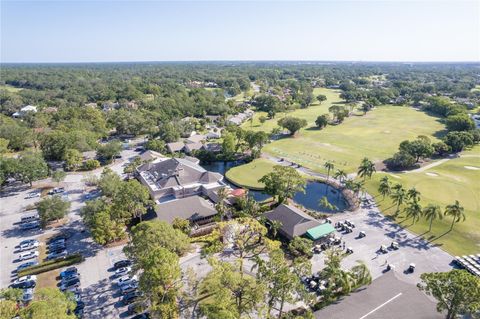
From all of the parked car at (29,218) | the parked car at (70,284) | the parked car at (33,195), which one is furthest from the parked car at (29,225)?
the parked car at (70,284)

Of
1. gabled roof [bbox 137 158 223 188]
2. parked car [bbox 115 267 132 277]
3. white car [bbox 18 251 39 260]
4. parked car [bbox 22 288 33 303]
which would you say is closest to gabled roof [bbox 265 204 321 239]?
gabled roof [bbox 137 158 223 188]

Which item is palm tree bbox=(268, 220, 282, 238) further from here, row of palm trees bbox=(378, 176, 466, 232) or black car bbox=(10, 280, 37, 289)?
black car bbox=(10, 280, 37, 289)

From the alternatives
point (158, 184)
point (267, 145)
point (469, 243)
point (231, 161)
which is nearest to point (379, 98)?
point (267, 145)

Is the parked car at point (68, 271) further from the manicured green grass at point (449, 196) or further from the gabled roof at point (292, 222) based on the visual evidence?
the manicured green grass at point (449, 196)

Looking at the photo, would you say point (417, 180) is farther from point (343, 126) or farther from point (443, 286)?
point (343, 126)

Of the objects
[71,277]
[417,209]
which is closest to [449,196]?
[417,209]
